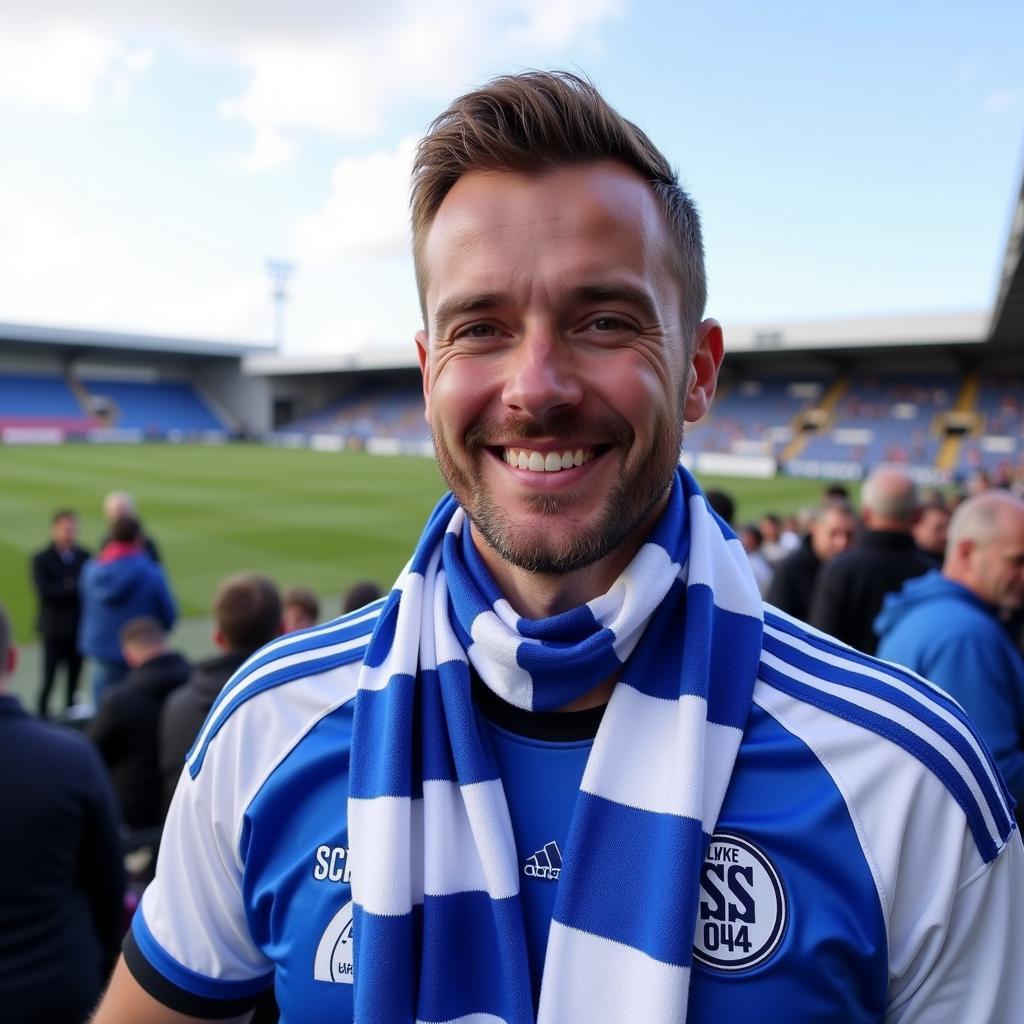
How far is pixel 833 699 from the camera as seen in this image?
132 cm

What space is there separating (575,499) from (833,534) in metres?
5.08

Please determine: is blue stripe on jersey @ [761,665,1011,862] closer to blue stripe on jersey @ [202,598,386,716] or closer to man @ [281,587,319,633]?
blue stripe on jersey @ [202,598,386,716]

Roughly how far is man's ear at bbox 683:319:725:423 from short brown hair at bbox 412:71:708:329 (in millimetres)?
82

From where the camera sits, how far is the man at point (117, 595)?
6.61 meters

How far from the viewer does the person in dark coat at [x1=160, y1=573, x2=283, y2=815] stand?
11.9ft

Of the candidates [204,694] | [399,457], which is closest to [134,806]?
[204,694]

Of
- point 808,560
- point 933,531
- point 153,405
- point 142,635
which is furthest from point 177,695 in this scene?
point 153,405

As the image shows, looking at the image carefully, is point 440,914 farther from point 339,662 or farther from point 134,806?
point 134,806

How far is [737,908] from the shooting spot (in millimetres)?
1214

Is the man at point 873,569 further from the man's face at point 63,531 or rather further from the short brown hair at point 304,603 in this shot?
the man's face at point 63,531

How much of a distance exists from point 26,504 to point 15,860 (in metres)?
19.3

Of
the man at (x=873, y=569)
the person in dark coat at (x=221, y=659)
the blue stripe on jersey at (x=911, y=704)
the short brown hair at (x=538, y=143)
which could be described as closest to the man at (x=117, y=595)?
the person in dark coat at (x=221, y=659)

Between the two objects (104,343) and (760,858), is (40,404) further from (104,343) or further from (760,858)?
(760,858)

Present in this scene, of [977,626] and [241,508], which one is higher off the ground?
[241,508]
